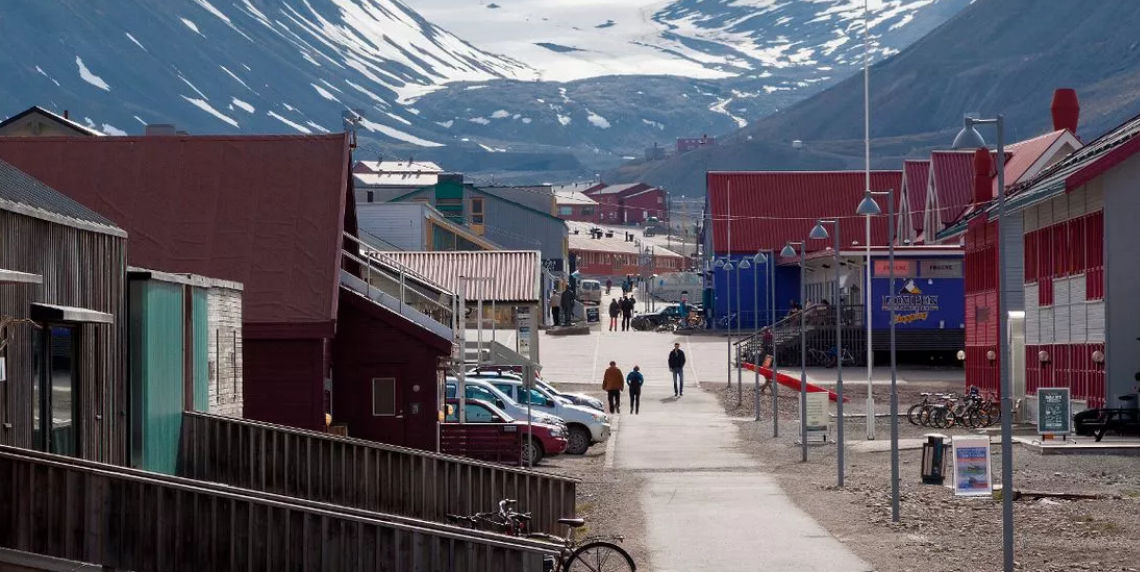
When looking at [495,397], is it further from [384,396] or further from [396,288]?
[384,396]

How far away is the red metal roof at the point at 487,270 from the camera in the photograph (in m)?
59.9

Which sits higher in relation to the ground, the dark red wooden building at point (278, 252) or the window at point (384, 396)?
the dark red wooden building at point (278, 252)

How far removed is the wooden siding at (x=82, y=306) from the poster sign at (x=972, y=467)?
A: 1200 centimetres

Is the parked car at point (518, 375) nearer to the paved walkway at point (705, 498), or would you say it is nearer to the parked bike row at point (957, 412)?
the paved walkway at point (705, 498)

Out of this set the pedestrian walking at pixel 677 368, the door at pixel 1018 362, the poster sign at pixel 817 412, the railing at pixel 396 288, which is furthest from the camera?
the pedestrian walking at pixel 677 368

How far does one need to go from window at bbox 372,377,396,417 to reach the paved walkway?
4.60 metres

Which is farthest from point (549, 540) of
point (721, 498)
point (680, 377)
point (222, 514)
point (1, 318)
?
point (680, 377)

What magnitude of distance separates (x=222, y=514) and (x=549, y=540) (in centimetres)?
511

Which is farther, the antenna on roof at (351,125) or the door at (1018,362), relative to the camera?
the door at (1018,362)

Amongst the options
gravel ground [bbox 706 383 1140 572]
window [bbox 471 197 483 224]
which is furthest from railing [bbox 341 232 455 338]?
window [bbox 471 197 483 224]

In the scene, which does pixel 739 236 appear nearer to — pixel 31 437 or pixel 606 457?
pixel 606 457

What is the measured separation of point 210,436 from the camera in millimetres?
→ 23328

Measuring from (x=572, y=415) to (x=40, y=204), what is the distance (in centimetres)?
2446

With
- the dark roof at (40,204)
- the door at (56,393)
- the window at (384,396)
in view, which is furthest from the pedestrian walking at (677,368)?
the door at (56,393)
